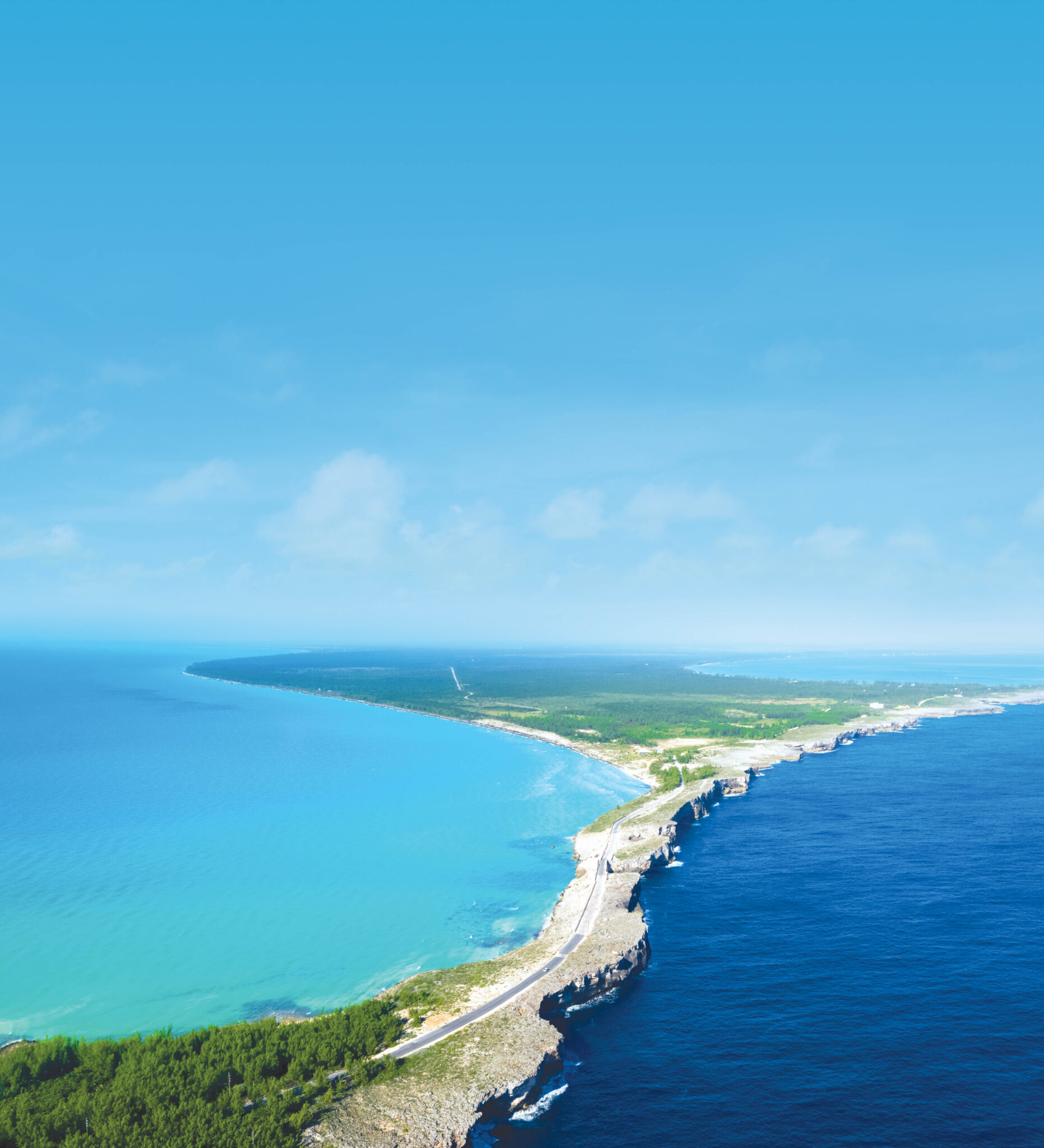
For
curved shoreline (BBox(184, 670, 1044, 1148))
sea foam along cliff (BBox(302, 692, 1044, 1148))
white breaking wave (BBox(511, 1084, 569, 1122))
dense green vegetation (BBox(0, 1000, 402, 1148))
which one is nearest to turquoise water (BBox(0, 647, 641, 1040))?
curved shoreline (BBox(184, 670, 1044, 1148))

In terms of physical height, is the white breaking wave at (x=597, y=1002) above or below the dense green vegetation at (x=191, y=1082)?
below

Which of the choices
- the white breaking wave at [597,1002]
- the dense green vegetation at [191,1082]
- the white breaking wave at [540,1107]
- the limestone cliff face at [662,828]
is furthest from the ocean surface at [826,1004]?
the dense green vegetation at [191,1082]

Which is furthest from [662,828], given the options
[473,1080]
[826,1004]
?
[473,1080]

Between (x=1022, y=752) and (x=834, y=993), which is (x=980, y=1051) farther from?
(x=1022, y=752)

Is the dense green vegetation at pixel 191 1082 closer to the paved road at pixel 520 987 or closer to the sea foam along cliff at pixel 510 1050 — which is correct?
the paved road at pixel 520 987

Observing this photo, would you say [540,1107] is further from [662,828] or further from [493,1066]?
[662,828]

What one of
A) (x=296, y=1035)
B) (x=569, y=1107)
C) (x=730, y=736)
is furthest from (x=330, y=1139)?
(x=730, y=736)
